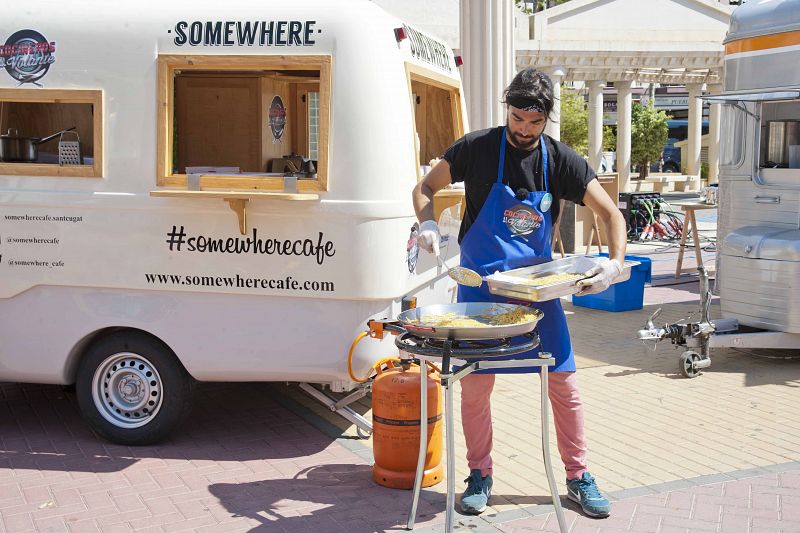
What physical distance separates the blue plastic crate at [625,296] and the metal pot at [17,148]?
20.3 feet

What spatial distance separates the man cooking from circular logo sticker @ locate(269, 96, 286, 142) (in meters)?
2.90

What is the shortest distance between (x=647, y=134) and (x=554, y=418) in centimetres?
3495

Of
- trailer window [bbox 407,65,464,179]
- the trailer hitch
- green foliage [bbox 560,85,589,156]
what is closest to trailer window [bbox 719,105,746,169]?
the trailer hitch

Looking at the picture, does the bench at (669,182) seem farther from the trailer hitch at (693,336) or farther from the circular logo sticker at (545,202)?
the circular logo sticker at (545,202)

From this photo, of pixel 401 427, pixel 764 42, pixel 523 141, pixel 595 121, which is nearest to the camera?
pixel 523 141

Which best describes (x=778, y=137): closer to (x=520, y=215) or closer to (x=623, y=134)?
(x=520, y=215)

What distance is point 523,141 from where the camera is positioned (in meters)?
4.57

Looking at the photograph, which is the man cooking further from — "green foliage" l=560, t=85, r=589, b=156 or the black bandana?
"green foliage" l=560, t=85, r=589, b=156

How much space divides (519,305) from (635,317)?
19.4ft

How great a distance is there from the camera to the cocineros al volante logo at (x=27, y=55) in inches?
223

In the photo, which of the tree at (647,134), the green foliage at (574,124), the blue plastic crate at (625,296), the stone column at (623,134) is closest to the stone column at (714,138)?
the stone column at (623,134)

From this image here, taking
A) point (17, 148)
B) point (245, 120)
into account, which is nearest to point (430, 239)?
point (17, 148)

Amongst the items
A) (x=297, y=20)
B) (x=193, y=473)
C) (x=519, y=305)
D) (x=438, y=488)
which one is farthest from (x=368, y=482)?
(x=297, y=20)

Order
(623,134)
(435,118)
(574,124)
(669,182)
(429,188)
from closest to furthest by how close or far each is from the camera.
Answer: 1. (429,188)
2. (435,118)
3. (623,134)
4. (574,124)
5. (669,182)
